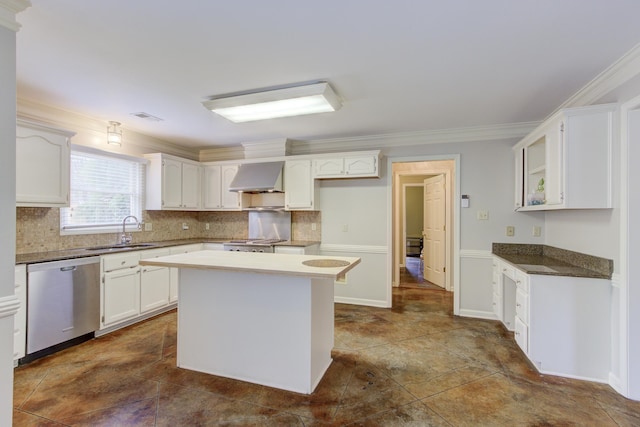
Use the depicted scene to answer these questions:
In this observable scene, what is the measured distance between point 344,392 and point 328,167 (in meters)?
2.86

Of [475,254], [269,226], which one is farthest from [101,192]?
[475,254]

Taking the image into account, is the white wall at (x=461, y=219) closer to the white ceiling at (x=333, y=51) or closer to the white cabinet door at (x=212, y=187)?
the white ceiling at (x=333, y=51)

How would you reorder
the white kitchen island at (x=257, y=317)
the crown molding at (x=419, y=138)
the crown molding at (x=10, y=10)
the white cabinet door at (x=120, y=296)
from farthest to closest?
the crown molding at (x=419, y=138) < the white cabinet door at (x=120, y=296) < the white kitchen island at (x=257, y=317) < the crown molding at (x=10, y=10)

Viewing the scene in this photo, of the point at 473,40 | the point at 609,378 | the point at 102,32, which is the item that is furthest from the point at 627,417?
the point at 102,32

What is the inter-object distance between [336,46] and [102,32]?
1.49 metres

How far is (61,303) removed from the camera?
2904 mm

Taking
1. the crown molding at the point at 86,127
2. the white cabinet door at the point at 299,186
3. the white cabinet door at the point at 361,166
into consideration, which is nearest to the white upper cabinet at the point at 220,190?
the crown molding at the point at 86,127

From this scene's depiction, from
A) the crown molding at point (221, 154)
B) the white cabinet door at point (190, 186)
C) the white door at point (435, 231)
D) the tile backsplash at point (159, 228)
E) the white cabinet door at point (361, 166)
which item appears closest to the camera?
the tile backsplash at point (159, 228)

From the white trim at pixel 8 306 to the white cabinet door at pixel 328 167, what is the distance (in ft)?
11.1

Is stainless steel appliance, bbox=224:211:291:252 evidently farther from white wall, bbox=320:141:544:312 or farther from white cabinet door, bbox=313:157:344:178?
white cabinet door, bbox=313:157:344:178

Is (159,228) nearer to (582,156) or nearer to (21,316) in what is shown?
(21,316)

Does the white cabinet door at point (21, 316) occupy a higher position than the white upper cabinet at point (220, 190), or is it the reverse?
the white upper cabinet at point (220, 190)

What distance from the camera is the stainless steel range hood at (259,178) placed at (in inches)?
173

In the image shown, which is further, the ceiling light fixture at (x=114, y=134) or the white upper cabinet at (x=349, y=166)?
the white upper cabinet at (x=349, y=166)
